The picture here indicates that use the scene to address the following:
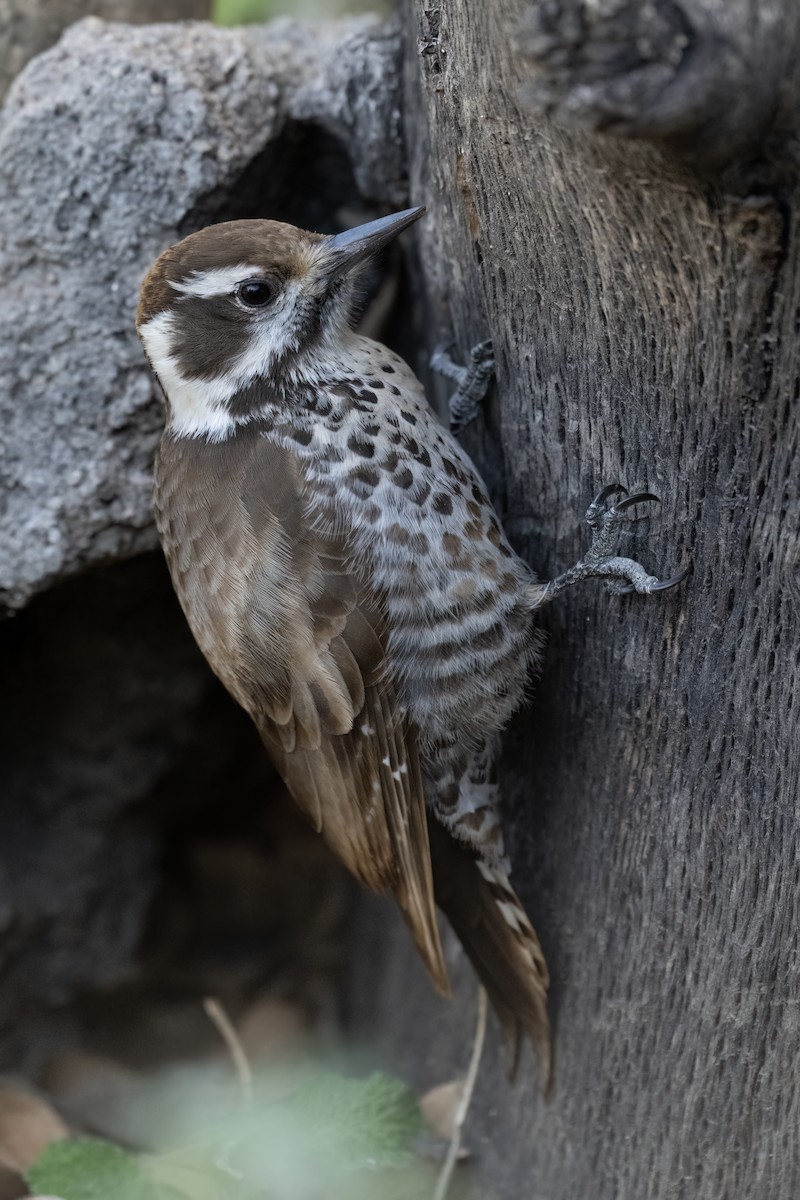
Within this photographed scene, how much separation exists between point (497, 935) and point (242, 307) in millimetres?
1346

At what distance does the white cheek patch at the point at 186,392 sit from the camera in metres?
2.18

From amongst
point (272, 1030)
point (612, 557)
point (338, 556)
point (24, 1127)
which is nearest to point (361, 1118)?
point (272, 1030)

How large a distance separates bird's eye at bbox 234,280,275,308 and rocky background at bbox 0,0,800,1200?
Result: 0.36 meters

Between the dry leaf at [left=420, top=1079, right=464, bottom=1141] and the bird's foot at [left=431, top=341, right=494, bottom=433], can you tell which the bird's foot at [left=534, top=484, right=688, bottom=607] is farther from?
the dry leaf at [left=420, top=1079, right=464, bottom=1141]

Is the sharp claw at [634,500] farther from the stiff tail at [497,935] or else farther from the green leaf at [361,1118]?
the green leaf at [361,1118]

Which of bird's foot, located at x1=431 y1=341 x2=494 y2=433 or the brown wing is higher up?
bird's foot, located at x1=431 y1=341 x2=494 y2=433

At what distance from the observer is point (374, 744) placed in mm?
2107

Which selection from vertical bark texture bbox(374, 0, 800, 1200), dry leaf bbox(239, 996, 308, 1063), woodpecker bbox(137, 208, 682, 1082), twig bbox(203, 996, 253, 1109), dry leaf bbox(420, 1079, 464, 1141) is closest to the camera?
vertical bark texture bbox(374, 0, 800, 1200)

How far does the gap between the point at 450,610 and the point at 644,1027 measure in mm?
843

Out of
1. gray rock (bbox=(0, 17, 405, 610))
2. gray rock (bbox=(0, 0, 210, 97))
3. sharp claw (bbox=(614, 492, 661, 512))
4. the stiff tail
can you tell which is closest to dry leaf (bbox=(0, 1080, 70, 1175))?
the stiff tail

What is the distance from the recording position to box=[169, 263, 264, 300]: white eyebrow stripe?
6.84 ft

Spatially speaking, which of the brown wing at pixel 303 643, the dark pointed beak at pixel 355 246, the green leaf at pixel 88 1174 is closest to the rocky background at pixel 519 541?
the dark pointed beak at pixel 355 246

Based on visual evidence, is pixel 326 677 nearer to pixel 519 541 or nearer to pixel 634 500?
pixel 519 541

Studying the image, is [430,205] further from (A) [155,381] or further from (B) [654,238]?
(B) [654,238]
